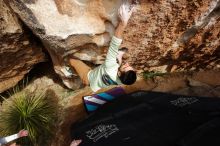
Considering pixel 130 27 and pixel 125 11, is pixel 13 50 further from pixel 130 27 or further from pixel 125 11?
pixel 125 11

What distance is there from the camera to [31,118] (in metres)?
5.38

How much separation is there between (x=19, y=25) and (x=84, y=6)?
100 centimetres

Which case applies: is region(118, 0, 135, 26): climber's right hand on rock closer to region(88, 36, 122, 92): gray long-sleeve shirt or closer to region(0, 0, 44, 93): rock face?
region(88, 36, 122, 92): gray long-sleeve shirt

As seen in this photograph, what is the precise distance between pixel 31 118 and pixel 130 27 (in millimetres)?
2241

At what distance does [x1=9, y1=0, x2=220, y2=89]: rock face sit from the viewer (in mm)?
4090

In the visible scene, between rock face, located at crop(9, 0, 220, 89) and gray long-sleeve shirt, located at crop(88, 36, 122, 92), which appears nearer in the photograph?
gray long-sleeve shirt, located at crop(88, 36, 122, 92)

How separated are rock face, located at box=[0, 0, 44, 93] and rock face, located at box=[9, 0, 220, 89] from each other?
0.82 feet

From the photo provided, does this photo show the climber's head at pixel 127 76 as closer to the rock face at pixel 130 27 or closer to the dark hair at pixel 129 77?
the dark hair at pixel 129 77

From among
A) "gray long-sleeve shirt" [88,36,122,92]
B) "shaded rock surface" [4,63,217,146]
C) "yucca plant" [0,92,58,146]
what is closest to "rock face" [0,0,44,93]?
"yucca plant" [0,92,58,146]

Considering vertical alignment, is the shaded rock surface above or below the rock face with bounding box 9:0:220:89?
below

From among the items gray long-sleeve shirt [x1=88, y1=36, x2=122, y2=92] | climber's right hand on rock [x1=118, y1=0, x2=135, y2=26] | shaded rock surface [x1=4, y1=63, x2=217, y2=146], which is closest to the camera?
gray long-sleeve shirt [x1=88, y1=36, x2=122, y2=92]

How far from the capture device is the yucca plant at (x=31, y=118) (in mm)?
5355

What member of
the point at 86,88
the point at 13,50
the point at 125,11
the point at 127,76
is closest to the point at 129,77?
the point at 127,76

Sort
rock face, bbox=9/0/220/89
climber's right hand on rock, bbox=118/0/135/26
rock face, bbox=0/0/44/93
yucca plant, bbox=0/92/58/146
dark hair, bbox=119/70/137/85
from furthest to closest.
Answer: yucca plant, bbox=0/92/58/146 < rock face, bbox=0/0/44/93 < rock face, bbox=9/0/220/89 < climber's right hand on rock, bbox=118/0/135/26 < dark hair, bbox=119/70/137/85
